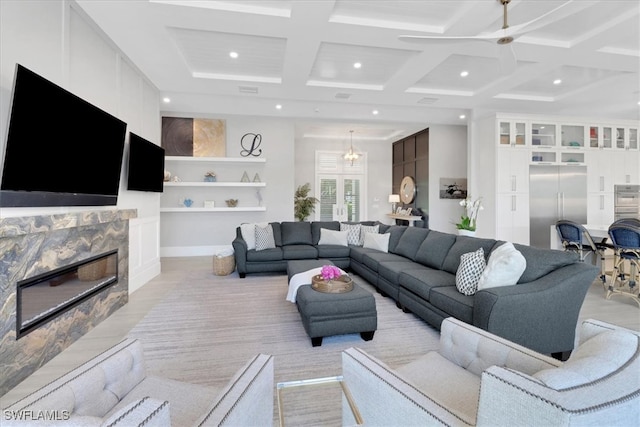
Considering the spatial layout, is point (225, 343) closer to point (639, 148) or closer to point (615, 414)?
point (615, 414)

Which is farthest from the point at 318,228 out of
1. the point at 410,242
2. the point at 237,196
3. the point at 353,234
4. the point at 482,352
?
the point at 482,352

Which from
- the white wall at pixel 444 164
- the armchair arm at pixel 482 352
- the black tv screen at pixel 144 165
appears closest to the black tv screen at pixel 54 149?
the black tv screen at pixel 144 165

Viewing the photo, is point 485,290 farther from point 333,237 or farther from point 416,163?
point 416,163

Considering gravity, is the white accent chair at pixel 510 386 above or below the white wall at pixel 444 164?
below

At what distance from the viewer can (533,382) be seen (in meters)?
0.78

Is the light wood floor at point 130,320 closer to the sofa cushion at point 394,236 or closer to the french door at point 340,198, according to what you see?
the sofa cushion at point 394,236

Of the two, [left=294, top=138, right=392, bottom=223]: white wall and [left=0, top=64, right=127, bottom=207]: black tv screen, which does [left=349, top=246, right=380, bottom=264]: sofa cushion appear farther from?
[left=294, top=138, right=392, bottom=223]: white wall

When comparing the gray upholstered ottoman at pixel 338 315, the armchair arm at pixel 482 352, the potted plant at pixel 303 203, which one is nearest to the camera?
the armchair arm at pixel 482 352

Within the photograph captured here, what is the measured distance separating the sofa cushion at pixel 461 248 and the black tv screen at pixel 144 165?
419 cm

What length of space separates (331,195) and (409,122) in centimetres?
350

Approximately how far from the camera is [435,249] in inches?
148

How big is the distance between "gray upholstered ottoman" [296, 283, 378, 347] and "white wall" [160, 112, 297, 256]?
4.54 metres

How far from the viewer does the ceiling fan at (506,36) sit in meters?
2.45

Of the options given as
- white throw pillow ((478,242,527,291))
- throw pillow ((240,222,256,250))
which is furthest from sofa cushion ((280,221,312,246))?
white throw pillow ((478,242,527,291))
